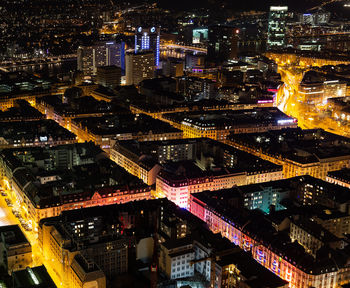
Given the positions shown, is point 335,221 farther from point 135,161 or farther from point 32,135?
point 32,135

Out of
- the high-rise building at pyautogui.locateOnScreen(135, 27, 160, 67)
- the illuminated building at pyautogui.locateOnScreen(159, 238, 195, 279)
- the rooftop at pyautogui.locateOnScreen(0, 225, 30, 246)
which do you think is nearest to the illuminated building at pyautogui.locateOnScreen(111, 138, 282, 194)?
the illuminated building at pyautogui.locateOnScreen(159, 238, 195, 279)

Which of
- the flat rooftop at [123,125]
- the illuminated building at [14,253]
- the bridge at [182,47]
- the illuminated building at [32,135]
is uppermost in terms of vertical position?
the bridge at [182,47]

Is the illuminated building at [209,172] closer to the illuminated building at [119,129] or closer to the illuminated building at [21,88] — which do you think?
the illuminated building at [119,129]

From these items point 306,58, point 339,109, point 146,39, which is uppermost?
point 146,39

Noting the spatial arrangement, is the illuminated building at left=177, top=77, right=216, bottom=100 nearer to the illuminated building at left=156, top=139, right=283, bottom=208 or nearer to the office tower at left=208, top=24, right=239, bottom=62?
the office tower at left=208, top=24, right=239, bottom=62

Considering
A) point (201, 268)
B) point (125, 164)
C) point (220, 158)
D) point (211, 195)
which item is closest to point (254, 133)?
point (220, 158)

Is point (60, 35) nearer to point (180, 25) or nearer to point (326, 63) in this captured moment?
point (180, 25)

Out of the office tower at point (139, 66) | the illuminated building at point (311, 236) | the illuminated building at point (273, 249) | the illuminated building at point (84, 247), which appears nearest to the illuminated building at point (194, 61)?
the office tower at point (139, 66)

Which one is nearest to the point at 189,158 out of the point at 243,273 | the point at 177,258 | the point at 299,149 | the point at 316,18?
the point at 299,149
